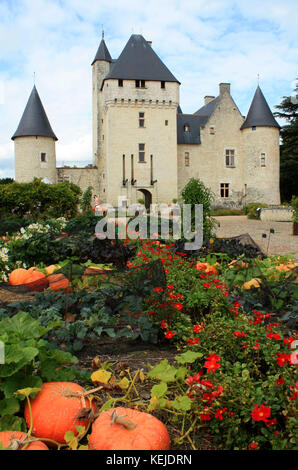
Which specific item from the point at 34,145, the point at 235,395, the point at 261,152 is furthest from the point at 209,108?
the point at 235,395

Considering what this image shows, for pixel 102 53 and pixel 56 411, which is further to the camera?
pixel 102 53

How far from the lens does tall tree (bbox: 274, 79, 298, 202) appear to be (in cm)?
3497

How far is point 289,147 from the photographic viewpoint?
118ft

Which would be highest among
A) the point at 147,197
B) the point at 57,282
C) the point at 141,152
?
the point at 141,152

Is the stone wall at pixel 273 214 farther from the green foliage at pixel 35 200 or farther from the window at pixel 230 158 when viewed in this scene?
the window at pixel 230 158

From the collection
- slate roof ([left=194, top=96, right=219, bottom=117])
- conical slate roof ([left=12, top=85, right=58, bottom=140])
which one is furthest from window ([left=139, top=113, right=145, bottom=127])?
conical slate roof ([left=12, top=85, right=58, bottom=140])

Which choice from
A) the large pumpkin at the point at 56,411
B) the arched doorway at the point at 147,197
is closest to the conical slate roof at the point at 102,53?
the arched doorway at the point at 147,197

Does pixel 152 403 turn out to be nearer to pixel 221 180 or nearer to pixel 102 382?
pixel 102 382

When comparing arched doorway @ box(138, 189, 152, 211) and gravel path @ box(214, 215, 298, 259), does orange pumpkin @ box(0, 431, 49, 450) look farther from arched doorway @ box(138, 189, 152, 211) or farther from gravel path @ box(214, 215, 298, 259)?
arched doorway @ box(138, 189, 152, 211)

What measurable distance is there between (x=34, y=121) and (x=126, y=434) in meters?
32.7

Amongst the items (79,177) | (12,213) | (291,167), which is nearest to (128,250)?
(12,213)

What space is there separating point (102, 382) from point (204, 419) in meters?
0.60

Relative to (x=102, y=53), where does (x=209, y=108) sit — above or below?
below

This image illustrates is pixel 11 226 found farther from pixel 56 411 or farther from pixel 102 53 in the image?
pixel 102 53
